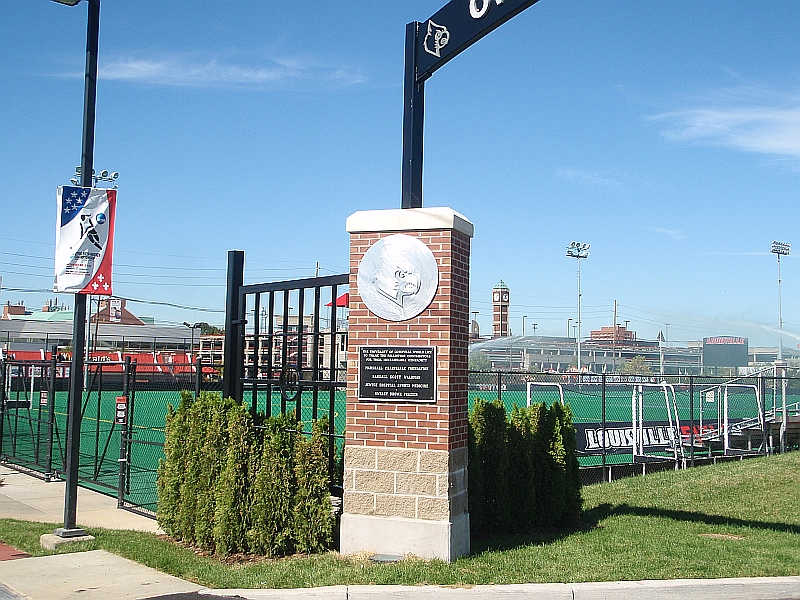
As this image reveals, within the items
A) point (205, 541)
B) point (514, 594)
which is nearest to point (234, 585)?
point (205, 541)

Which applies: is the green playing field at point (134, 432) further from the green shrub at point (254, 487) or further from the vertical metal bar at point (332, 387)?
the green shrub at point (254, 487)

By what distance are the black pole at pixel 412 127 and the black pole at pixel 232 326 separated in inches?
107

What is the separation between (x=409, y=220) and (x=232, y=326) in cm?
308

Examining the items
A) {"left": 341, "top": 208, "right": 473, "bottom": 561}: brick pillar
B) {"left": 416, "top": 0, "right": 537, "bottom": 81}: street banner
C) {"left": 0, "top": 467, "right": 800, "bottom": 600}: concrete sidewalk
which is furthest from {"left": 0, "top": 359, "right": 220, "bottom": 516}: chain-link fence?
{"left": 416, "top": 0, "right": 537, "bottom": 81}: street banner

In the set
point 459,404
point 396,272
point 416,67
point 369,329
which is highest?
point 416,67

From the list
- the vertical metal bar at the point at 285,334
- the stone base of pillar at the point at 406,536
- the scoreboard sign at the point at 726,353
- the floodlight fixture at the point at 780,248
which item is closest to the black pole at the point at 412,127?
the vertical metal bar at the point at 285,334

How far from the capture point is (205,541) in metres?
8.80

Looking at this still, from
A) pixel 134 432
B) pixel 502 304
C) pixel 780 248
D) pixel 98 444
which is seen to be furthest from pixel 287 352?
pixel 502 304

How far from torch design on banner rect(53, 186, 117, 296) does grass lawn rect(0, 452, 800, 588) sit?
2.88 metres

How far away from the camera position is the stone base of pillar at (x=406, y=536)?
305 inches

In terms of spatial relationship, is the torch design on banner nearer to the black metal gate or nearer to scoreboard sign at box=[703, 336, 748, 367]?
the black metal gate

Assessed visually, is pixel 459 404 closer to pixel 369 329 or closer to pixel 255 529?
pixel 369 329

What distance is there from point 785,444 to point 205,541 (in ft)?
60.5

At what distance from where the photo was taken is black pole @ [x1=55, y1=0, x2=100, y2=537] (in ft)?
30.8
